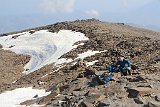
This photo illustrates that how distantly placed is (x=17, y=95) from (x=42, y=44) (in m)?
38.1

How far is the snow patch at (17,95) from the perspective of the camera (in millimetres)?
33241

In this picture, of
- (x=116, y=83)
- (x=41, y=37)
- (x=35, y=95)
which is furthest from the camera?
→ (x=41, y=37)

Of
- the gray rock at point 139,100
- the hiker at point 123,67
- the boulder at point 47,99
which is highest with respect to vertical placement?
the hiker at point 123,67

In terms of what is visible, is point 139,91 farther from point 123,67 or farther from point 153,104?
point 123,67

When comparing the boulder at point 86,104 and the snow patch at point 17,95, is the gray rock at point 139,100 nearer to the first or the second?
the boulder at point 86,104

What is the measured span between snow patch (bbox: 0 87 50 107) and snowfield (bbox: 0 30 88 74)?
772 inches

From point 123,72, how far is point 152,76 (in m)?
2.60

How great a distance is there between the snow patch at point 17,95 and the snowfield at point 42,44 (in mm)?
19610

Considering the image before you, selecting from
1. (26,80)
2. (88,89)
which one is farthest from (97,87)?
(26,80)

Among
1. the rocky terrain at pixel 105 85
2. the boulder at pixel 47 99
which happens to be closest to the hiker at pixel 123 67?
the rocky terrain at pixel 105 85

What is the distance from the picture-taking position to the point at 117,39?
5994 cm

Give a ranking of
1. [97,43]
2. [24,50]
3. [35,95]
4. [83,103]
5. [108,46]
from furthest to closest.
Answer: [24,50] → [97,43] → [108,46] → [35,95] → [83,103]

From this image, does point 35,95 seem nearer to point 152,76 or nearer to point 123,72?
point 123,72

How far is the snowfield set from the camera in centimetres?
6238
